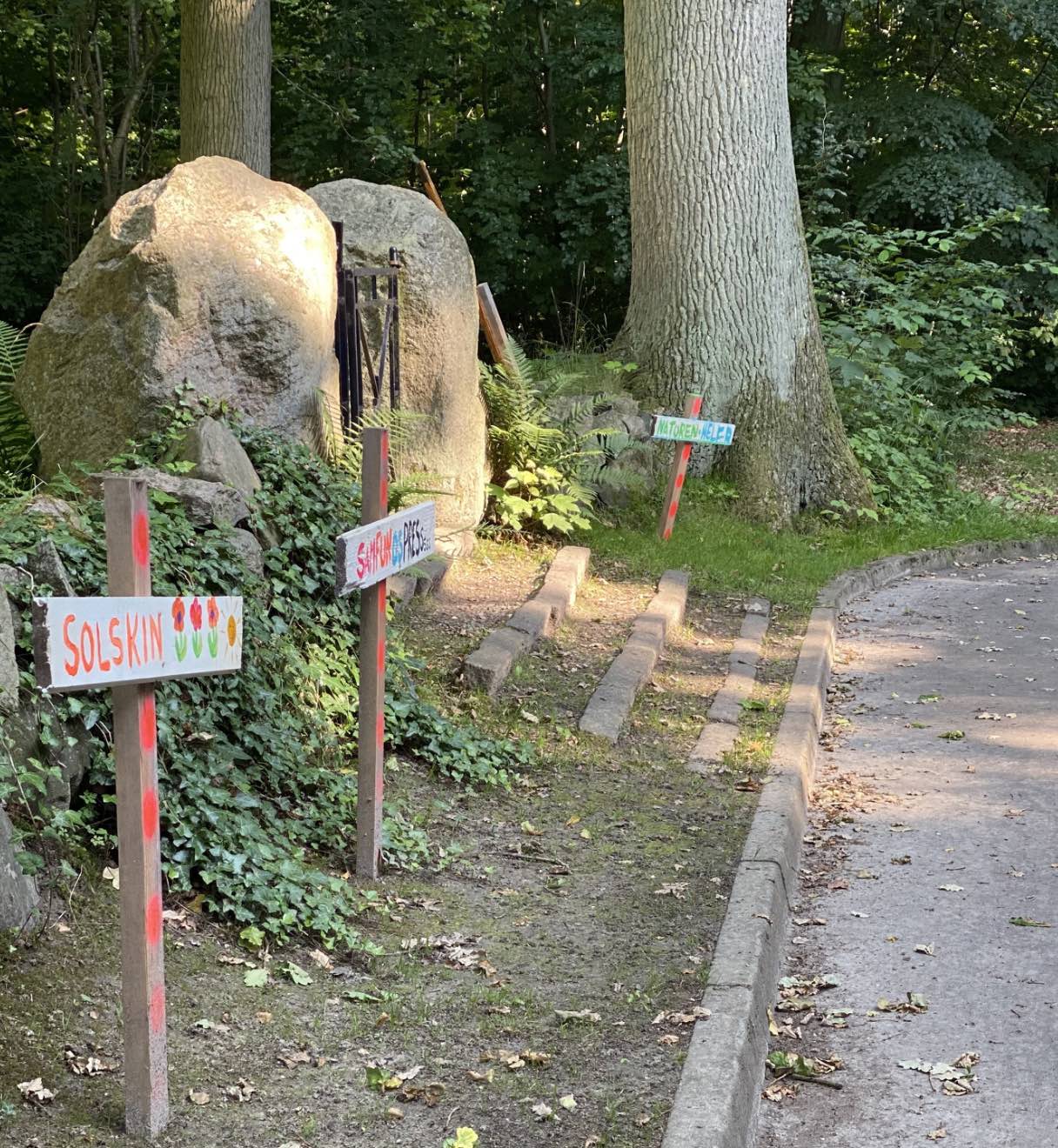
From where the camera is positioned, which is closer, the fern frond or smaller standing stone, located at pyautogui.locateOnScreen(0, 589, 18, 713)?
smaller standing stone, located at pyautogui.locateOnScreen(0, 589, 18, 713)

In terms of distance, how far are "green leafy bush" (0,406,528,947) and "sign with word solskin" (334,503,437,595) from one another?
896 mm

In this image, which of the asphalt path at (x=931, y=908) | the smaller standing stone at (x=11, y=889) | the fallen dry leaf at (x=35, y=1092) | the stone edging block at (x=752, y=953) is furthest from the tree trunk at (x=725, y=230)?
the fallen dry leaf at (x=35, y=1092)

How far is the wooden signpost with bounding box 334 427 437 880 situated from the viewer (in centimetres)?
457

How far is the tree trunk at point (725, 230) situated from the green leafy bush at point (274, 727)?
5.07m

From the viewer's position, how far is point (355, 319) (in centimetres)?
826

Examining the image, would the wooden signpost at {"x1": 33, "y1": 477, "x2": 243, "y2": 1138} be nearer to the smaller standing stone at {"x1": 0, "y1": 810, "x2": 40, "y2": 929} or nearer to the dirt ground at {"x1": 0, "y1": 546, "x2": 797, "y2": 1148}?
the dirt ground at {"x1": 0, "y1": 546, "x2": 797, "y2": 1148}

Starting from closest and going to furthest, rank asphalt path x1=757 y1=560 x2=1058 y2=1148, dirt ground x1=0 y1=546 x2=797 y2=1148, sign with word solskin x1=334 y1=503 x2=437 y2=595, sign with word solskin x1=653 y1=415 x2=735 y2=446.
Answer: dirt ground x1=0 y1=546 x2=797 y2=1148 < asphalt path x1=757 y1=560 x2=1058 y2=1148 < sign with word solskin x1=334 y1=503 x2=437 y2=595 < sign with word solskin x1=653 y1=415 x2=735 y2=446

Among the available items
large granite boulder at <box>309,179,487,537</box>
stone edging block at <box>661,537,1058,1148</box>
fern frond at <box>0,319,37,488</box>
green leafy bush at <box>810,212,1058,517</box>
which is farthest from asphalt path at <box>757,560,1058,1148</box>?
green leafy bush at <box>810,212,1058,517</box>

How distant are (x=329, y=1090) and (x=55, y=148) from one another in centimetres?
1943

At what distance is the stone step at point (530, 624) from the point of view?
6820 mm

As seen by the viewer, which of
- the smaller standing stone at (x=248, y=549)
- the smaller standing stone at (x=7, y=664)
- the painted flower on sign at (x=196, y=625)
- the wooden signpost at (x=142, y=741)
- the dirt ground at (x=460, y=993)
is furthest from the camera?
the smaller standing stone at (x=248, y=549)

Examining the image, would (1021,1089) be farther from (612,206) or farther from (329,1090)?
(612,206)

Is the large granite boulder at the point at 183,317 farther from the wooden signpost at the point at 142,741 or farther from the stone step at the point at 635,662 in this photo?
the wooden signpost at the point at 142,741

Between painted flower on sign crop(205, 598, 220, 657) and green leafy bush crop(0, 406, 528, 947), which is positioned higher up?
painted flower on sign crop(205, 598, 220, 657)
